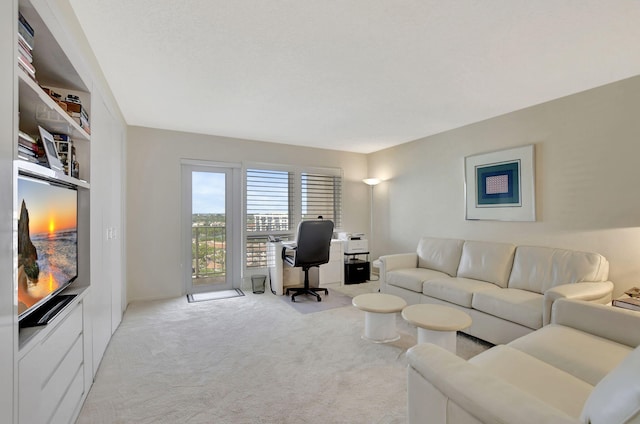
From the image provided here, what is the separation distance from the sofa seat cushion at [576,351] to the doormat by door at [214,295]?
11.6 feet

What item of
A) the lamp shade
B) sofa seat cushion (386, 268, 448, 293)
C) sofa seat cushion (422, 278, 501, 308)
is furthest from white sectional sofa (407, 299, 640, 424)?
the lamp shade

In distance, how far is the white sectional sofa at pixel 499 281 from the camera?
2387mm

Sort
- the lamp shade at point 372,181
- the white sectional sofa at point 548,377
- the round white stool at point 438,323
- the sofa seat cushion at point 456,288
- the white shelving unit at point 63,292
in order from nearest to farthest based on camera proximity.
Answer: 1. the white sectional sofa at point 548,377
2. the white shelving unit at point 63,292
3. the round white stool at point 438,323
4. the sofa seat cushion at point 456,288
5. the lamp shade at point 372,181

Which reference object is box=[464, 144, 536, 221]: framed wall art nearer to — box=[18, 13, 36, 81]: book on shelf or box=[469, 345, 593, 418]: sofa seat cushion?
box=[469, 345, 593, 418]: sofa seat cushion

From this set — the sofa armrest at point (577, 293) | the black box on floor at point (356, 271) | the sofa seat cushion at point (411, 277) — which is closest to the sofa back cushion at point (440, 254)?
the sofa seat cushion at point (411, 277)

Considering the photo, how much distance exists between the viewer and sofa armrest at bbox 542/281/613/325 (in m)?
2.18

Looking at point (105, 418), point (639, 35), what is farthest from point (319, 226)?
point (639, 35)

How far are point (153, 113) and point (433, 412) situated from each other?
3905 mm

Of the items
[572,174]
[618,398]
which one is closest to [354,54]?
[618,398]

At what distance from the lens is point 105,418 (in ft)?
5.65

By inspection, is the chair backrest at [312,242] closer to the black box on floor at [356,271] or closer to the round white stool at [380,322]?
the black box on floor at [356,271]

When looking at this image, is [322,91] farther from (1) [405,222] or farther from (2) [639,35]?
(1) [405,222]

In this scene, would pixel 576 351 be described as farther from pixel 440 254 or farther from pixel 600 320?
pixel 440 254

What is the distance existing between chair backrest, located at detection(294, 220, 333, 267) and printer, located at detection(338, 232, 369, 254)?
95cm
